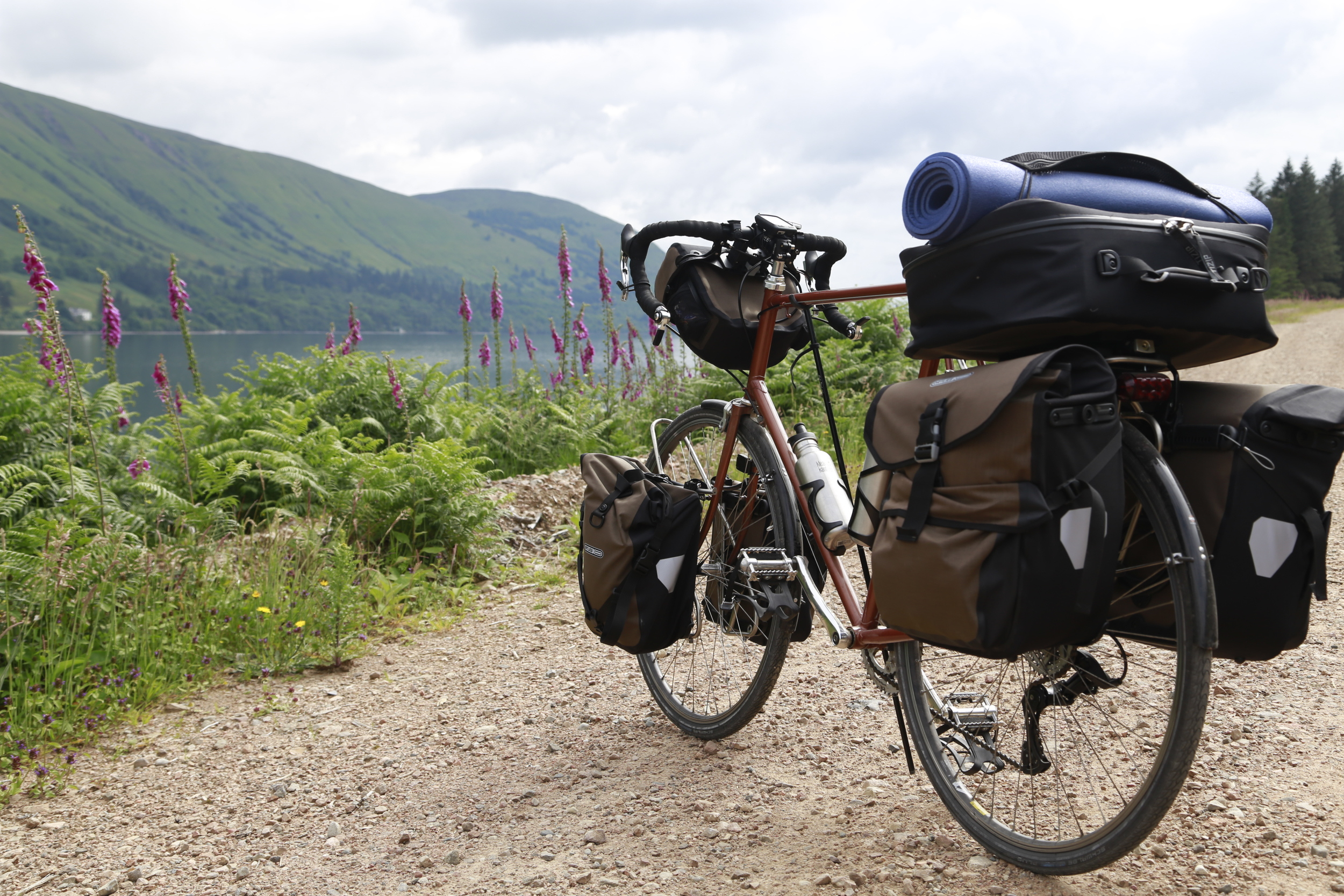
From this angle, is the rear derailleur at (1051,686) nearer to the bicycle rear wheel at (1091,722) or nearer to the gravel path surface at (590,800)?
the bicycle rear wheel at (1091,722)

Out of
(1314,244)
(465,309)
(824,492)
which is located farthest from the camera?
(1314,244)

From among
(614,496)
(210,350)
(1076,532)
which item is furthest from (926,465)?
(210,350)

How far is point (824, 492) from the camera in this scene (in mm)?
3104

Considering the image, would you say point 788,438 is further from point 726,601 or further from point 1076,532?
point 1076,532

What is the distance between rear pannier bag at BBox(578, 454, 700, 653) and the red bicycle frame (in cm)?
37

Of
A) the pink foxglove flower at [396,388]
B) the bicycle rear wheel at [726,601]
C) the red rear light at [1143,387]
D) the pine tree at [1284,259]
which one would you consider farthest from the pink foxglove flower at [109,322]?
the pine tree at [1284,259]

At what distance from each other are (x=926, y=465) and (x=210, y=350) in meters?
81.1

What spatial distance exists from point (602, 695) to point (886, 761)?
5.11ft

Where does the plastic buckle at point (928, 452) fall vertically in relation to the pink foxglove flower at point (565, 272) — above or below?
below

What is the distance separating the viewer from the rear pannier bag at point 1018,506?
6.17 feet

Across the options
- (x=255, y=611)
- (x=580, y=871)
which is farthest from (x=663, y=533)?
(x=255, y=611)

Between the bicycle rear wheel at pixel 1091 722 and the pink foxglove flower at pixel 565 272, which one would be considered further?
the pink foxglove flower at pixel 565 272

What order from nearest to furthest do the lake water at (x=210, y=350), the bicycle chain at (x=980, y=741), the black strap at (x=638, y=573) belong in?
the bicycle chain at (x=980, y=741), the black strap at (x=638, y=573), the lake water at (x=210, y=350)

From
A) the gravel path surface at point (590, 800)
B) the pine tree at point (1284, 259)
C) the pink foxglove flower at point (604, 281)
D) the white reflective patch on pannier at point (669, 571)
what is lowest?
the gravel path surface at point (590, 800)
